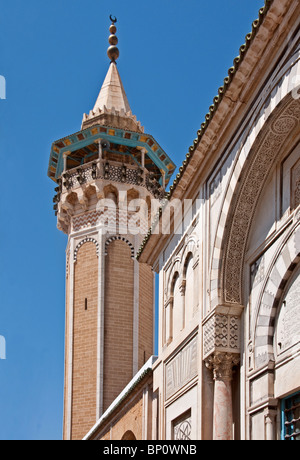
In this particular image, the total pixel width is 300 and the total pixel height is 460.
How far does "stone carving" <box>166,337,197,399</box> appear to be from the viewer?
35.3ft

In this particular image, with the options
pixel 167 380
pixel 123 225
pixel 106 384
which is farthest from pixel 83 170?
pixel 167 380

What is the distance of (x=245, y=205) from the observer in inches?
395

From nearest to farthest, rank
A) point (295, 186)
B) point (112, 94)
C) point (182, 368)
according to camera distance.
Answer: point (295, 186), point (182, 368), point (112, 94)

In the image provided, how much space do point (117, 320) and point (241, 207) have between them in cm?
1535

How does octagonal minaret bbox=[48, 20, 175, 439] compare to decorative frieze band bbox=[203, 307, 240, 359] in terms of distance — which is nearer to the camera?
decorative frieze band bbox=[203, 307, 240, 359]

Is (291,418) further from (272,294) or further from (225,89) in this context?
(225,89)

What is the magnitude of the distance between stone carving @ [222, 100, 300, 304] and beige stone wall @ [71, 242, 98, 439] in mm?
14822

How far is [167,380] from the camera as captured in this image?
39.9ft

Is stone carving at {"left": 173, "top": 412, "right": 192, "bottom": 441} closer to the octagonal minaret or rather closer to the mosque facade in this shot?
the mosque facade

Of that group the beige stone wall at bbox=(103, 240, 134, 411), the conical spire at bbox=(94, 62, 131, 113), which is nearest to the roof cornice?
the beige stone wall at bbox=(103, 240, 134, 411)

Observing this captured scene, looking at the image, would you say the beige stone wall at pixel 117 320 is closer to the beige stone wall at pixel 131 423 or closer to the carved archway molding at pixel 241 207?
the beige stone wall at pixel 131 423

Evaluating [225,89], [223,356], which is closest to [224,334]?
[223,356]
